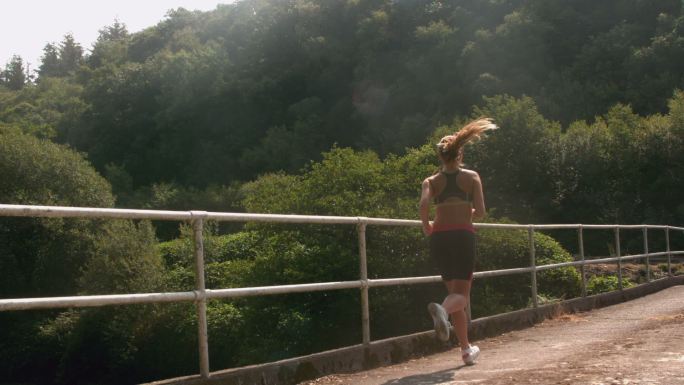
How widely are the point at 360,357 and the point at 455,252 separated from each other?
4.43 feet

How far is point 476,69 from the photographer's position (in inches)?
3238

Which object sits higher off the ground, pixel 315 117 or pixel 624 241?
pixel 315 117

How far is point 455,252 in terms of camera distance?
292 inches

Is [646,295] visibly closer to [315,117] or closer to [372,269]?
[372,269]

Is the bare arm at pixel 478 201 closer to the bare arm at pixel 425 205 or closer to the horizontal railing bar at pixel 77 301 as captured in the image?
the bare arm at pixel 425 205

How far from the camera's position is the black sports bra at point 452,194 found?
7.44 m

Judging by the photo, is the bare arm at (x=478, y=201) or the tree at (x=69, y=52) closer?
the bare arm at (x=478, y=201)

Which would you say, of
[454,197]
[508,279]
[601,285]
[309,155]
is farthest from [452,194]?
[309,155]

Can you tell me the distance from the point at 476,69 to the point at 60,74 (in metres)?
116

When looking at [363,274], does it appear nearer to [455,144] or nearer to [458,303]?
[458,303]

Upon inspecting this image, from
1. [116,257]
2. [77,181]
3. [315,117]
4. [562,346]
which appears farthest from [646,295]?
[315,117]

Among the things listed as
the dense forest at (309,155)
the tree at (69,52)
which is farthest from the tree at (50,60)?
the dense forest at (309,155)

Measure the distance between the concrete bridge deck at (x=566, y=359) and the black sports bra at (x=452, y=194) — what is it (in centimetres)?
133

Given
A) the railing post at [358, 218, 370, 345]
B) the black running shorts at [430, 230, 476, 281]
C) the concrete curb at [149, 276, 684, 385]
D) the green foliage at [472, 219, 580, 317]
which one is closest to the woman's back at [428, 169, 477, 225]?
the black running shorts at [430, 230, 476, 281]
